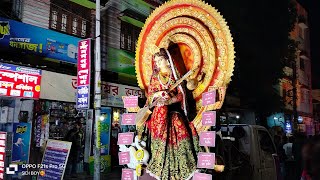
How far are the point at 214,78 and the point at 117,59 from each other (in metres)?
11.6

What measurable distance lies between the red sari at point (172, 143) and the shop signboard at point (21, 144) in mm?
7803

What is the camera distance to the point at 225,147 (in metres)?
5.02

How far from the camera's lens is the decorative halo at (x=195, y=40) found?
4254mm

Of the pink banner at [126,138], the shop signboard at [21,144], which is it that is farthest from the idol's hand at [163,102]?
the shop signboard at [21,144]

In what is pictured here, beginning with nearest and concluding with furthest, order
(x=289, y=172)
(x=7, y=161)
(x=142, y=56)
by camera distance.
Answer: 1. (x=142, y=56)
2. (x=7, y=161)
3. (x=289, y=172)

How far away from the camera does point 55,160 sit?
28.9 ft

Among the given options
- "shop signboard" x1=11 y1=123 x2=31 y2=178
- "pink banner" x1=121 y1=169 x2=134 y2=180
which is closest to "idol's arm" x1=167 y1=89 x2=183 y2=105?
"pink banner" x1=121 y1=169 x2=134 y2=180

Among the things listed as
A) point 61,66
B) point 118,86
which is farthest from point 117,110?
point 61,66

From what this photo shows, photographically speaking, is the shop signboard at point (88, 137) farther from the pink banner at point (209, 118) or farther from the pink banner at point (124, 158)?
the pink banner at point (209, 118)

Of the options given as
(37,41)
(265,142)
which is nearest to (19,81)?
(37,41)

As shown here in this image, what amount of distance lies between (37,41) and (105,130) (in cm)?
486

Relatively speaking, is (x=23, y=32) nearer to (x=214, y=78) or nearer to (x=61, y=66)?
(x=61, y=66)

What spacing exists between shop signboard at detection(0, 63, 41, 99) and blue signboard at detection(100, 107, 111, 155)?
3646mm

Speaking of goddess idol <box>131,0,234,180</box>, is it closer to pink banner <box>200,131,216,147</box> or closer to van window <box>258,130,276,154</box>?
pink banner <box>200,131,216,147</box>
